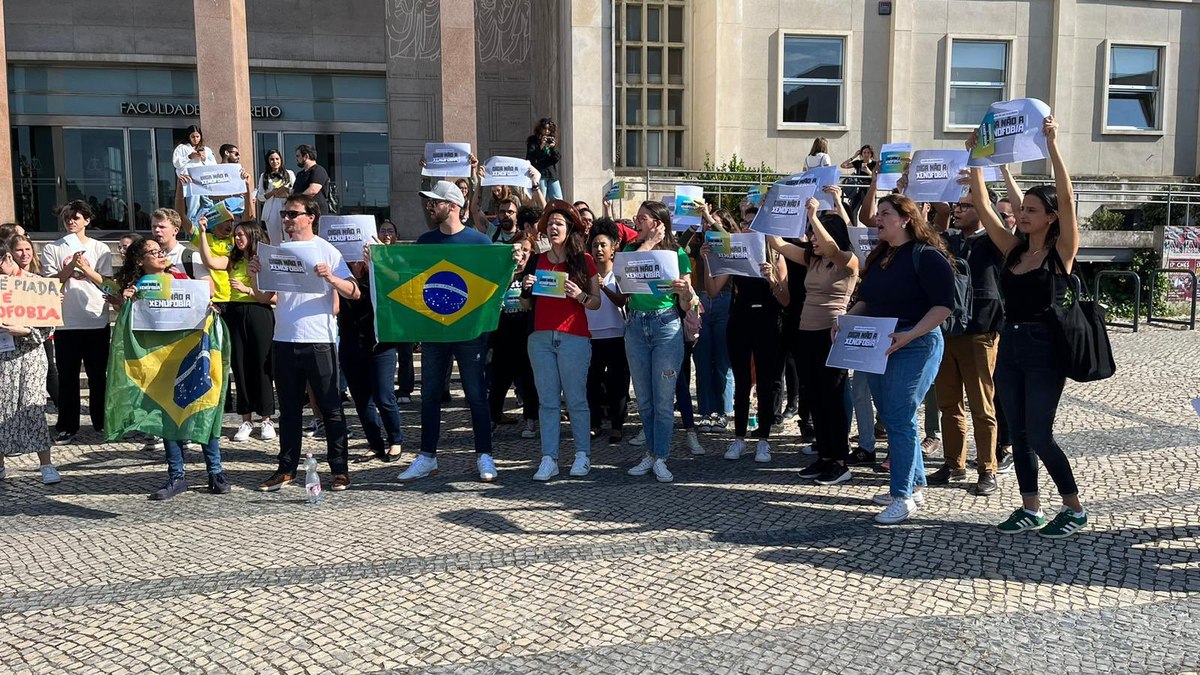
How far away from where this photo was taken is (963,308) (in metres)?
6.30

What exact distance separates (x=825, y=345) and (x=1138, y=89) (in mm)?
19003

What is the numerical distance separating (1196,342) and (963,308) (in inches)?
376

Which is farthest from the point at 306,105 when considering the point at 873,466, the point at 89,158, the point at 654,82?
the point at 873,466

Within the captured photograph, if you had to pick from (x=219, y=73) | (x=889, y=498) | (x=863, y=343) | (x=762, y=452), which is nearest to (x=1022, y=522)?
(x=889, y=498)

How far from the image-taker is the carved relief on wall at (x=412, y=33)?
867 inches

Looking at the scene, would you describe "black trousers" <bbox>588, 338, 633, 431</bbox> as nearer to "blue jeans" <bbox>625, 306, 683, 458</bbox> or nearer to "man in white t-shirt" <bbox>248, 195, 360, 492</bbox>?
"blue jeans" <bbox>625, 306, 683, 458</bbox>

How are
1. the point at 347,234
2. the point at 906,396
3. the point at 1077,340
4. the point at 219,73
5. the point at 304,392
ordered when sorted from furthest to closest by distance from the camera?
the point at 219,73 < the point at 347,234 < the point at 304,392 < the point at 906,396 < the point at 1077,340

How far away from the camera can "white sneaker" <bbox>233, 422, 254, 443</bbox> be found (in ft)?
27.8

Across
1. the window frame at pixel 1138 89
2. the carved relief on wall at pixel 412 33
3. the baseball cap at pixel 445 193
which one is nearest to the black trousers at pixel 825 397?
the baseball cap at pixel 445 193

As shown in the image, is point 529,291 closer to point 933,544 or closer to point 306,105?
point 933,544

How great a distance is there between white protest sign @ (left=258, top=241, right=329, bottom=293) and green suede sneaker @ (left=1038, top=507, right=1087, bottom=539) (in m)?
4.83

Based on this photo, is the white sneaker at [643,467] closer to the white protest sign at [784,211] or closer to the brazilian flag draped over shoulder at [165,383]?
the white protest sign at [784,211]

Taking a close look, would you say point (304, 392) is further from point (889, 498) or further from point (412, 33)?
point (412, 33)

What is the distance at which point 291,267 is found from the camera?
6.62m
